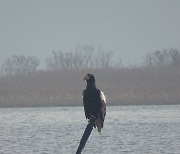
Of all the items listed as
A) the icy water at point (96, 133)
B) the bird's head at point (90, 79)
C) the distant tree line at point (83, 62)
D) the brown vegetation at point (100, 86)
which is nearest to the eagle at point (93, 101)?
the bird's head at point (90, 79)

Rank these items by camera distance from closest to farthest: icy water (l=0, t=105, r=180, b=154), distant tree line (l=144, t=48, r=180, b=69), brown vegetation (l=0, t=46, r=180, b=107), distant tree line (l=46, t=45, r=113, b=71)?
icy water (l=0, t=105, r=180, b=154) < brown vegetation (l=0, t=46, r=180, b=107) < distant tree line (l=144, t=48, r=180, b=69) < distant tree line (l=46, t=45, r=113, b=71)

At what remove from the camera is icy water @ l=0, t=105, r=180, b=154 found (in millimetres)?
23828

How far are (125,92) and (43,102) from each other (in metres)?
4.91

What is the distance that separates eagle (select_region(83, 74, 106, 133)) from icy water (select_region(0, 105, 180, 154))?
18.6ft

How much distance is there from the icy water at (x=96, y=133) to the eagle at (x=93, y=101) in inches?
223

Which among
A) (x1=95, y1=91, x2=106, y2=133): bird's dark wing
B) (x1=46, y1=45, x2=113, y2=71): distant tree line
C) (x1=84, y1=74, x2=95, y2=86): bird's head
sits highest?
(x1=84, y1=74, x2=95, y2=86): bird's head

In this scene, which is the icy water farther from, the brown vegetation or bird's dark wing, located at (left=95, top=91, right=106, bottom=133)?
bird's dark wing, located at (left=95, top=91, right=106, bottom=133)

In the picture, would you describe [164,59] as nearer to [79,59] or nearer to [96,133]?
[79,59]

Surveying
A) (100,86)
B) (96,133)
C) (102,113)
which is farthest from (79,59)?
(102,113)

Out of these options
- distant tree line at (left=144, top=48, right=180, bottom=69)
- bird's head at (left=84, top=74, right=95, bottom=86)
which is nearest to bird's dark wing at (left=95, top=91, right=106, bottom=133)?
bird's head at (left=84, top=74, right=95, bottom=86)

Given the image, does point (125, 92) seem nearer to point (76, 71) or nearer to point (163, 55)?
point (76, 71)

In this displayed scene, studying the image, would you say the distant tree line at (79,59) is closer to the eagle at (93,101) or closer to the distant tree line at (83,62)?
the distant tree line at (83,62)

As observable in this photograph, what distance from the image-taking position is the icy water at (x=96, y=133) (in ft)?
78.2

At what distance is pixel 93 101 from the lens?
54.7 ft
